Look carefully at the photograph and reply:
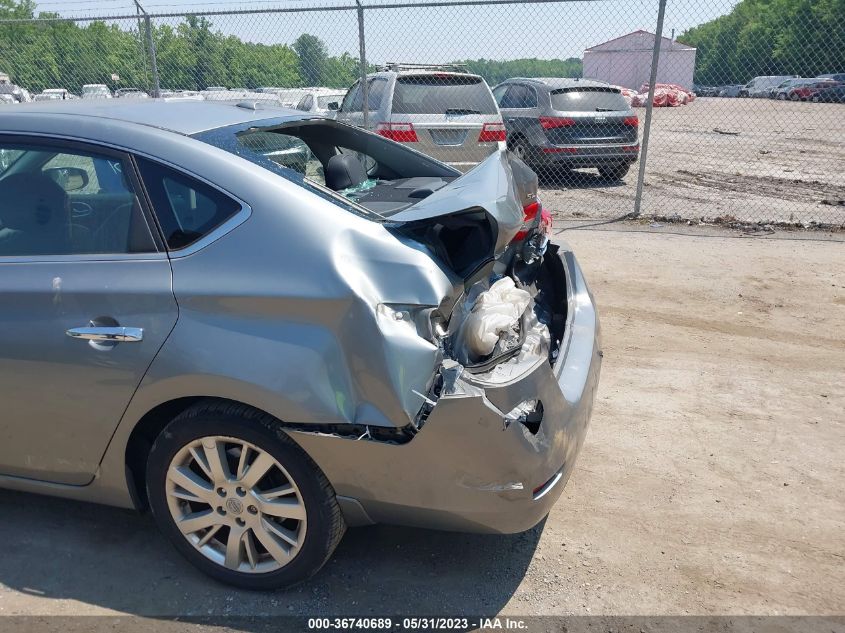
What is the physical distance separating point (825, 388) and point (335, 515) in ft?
10.7

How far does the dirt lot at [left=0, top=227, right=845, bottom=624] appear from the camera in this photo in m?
2.82

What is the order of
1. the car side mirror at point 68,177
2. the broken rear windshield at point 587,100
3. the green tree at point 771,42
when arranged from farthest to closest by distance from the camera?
the green tree at point 771,42
the broken rear windshield at point 587,100
the car side mirror at point 68,177

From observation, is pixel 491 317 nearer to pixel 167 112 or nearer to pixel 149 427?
pixel 149 427

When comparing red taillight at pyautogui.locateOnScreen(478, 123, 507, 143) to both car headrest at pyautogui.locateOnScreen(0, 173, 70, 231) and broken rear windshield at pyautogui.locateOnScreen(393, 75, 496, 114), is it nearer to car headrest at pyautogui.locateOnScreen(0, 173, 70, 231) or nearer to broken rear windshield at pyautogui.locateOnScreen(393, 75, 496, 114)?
broken rear windshield at pyautogui.locateOnScreen(393, 75, 496, 114)

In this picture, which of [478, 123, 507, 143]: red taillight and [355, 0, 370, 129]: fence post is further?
[478, 123, 507, 143]: red taillight

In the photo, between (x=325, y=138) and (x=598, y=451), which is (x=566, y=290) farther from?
(x=325, y=138)

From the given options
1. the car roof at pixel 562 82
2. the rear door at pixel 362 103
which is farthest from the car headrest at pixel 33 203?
the car roof at pixel 562 82

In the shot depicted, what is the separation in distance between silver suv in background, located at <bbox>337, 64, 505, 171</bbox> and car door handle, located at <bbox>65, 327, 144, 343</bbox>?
23.0 feet

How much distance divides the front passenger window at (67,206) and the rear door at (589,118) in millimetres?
9680

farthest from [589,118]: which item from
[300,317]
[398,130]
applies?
[300,317]

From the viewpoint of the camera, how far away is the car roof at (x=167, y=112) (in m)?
2.97

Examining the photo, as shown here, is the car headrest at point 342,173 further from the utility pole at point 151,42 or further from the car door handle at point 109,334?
the utility pole at point 151,42

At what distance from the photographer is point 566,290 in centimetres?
363

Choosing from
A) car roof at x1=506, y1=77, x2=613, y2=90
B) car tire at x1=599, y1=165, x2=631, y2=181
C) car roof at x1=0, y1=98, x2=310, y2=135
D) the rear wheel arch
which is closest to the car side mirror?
car roof at x1=0, y1=98, x2=310, y2=135
